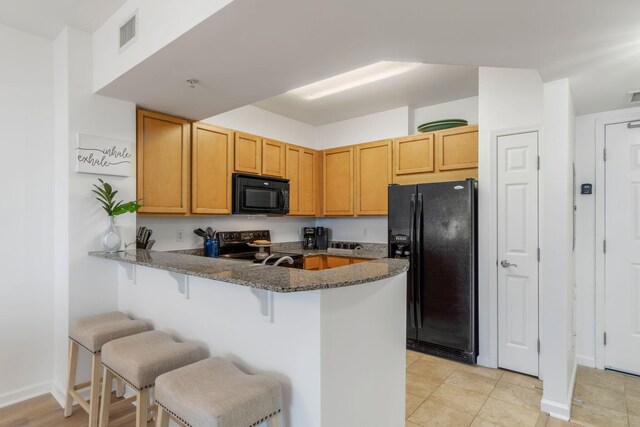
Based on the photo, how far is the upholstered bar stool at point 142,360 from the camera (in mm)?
1589

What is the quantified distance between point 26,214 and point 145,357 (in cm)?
164

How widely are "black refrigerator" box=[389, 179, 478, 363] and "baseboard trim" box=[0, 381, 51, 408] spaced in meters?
3.03

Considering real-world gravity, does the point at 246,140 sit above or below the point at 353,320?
above

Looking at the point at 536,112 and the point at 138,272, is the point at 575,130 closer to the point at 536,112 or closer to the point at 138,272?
the point at 536,112

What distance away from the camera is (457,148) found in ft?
11.7

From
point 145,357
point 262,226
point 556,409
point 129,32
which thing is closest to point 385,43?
point 129,32

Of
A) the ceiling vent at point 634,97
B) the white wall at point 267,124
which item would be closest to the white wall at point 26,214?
the white wall at point 267,124

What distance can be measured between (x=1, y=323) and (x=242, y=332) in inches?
74.8

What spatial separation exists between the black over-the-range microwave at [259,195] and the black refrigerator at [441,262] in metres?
1.36

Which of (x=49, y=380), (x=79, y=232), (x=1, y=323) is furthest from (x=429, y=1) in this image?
(x=49, y=380)

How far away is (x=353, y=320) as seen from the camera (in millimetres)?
1562

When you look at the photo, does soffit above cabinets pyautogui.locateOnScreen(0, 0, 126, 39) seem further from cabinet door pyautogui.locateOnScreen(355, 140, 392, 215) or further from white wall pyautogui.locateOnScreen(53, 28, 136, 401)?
cabinet door pyautogui.locateOnScreen(355, 140, 392, 215)

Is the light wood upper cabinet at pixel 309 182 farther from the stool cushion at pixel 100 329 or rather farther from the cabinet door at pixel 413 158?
the stool cushion at pixel 100 329

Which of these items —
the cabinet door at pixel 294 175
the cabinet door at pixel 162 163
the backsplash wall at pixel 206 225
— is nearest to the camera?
the cabinet door at pixel 162 163
